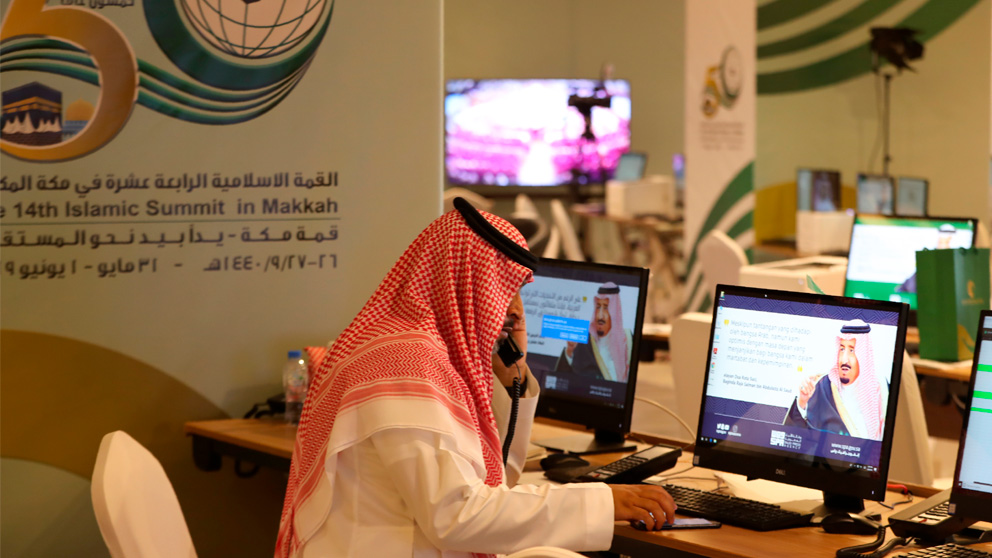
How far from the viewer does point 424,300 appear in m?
1.94

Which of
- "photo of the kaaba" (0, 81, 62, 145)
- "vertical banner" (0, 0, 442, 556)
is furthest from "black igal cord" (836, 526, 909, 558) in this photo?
"photo of the kaaba" (0, 81, 62, 145)

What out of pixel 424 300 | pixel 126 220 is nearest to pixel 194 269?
pixel 126 220

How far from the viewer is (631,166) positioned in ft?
35.0

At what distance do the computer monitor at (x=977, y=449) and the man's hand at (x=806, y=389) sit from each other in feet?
1.03

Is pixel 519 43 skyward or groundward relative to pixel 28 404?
skyward

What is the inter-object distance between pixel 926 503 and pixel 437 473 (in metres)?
1.07

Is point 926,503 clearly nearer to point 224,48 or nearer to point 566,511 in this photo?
point 566,511

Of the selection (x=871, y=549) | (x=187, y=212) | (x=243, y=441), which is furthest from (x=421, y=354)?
(x=187, y=212)

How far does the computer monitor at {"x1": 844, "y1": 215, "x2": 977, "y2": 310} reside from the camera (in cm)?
411

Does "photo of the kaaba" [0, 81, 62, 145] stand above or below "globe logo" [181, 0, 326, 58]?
below

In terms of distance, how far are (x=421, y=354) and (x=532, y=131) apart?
9.33 meters

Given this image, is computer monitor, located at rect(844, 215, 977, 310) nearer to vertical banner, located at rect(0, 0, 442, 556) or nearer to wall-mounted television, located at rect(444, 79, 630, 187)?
vertical banner, located at rect(0, 0, 442, 556)

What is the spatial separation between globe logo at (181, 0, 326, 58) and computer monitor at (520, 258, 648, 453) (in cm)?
105

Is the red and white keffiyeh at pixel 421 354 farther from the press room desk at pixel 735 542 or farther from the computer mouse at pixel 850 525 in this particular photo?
the computer mouse at pixel 850 525
